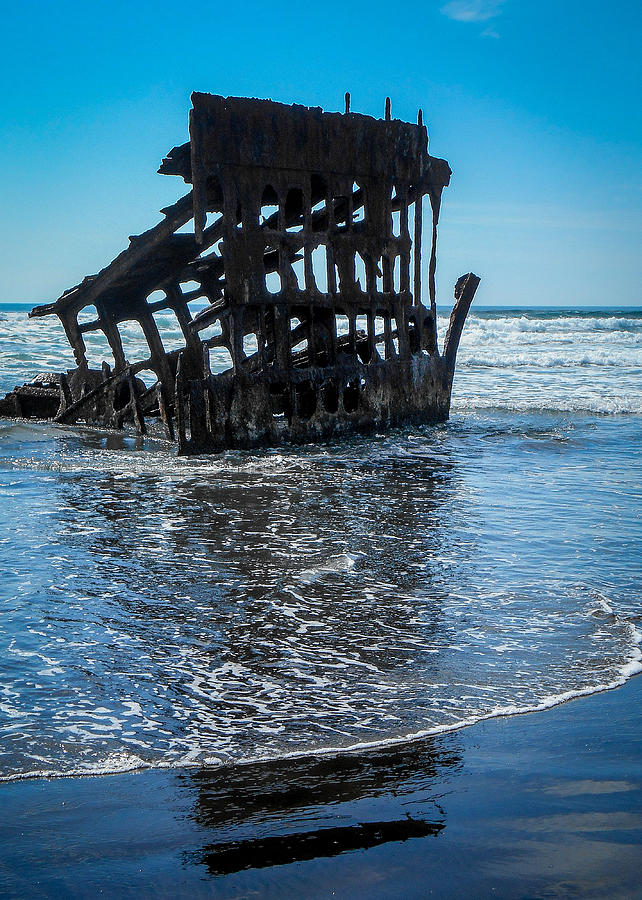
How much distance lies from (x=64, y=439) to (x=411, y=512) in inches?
251

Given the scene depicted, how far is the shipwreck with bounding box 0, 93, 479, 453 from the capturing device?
9.95m

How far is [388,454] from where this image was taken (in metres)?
10.7

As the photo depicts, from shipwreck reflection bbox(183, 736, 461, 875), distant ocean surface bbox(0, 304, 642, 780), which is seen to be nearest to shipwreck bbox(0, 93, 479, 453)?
distant ocean surface bbox(0, 304, 642, 780)

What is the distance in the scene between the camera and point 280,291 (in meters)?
10.4

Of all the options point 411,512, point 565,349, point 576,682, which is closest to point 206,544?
point 411,512

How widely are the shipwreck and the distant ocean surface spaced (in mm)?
871

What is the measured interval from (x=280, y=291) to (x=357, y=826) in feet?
27.4

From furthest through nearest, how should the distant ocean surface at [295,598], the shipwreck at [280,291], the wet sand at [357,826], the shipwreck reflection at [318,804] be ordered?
the shipwreck at [280,291]
the distant ocean surface at [295,598]
the shipwreck reflection at [318,804]
the wet sand at [357,826]

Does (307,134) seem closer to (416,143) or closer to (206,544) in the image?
(416,143)

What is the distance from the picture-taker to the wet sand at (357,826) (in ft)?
7.66

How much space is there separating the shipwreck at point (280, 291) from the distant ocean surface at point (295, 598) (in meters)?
0.87

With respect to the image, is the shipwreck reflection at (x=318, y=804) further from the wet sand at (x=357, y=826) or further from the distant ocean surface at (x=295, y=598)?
the distant ocean surface at (x=295, y=598)

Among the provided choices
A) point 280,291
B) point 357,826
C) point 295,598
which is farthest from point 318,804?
point 280,291

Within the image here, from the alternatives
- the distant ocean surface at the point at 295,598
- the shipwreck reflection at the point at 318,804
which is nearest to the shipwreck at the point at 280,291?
the distant ocean surface at the point at 295,598
